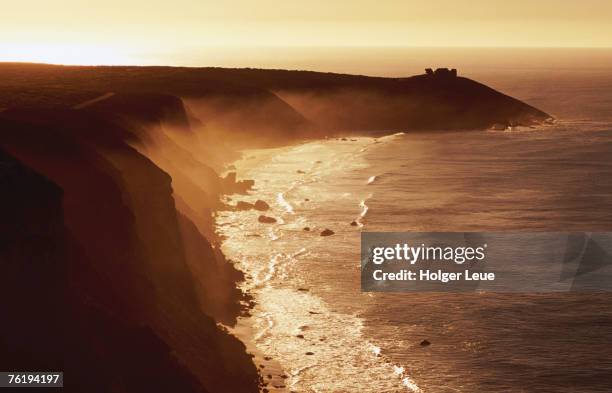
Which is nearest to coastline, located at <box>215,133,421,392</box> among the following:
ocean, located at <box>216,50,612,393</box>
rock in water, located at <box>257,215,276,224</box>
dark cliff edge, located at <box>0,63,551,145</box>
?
ocean, located at <box>216,50,612,393</box>

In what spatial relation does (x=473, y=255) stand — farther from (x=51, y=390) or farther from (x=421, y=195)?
(x=51, y=390)

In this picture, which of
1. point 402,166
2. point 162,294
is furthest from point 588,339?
point 402,166

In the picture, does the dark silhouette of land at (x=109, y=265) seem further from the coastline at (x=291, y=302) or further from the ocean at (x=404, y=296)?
the ocean at (x=404, y=296)

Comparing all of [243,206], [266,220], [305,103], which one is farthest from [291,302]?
[305,103]

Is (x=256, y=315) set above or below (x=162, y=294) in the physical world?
below
